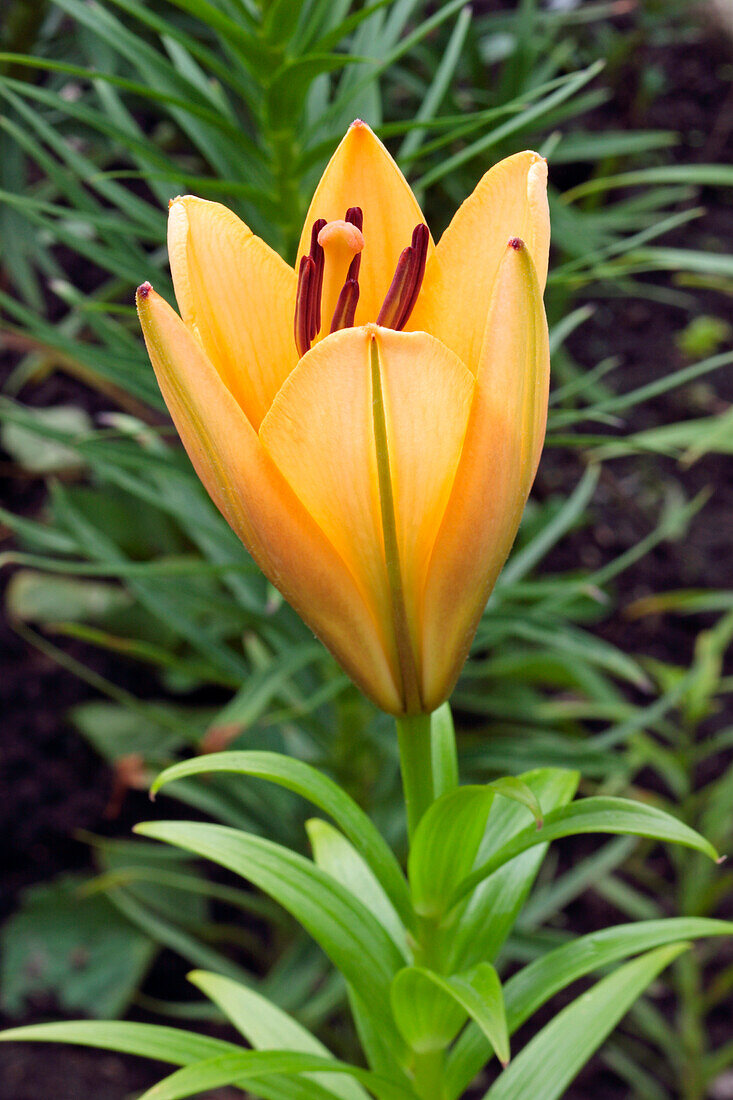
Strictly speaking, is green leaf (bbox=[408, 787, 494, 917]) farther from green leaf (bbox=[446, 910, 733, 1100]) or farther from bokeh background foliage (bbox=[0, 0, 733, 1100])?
bokeh background foliage (bbox=[0, 0, 733, 1100])

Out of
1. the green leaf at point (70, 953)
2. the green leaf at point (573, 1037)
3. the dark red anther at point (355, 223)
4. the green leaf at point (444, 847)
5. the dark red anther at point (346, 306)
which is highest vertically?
the dark red anther at point (355, 223)

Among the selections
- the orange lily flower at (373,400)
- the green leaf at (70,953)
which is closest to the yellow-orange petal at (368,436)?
the orange lily flower at (373,400)

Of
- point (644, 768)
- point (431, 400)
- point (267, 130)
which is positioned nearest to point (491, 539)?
point (431, 400)

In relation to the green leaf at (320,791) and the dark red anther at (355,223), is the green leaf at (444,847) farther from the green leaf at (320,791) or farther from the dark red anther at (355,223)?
the dark red anther at (355,223)


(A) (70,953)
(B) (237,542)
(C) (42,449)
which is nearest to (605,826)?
(B) (237,542)

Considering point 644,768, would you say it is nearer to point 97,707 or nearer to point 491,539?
point 97,707
